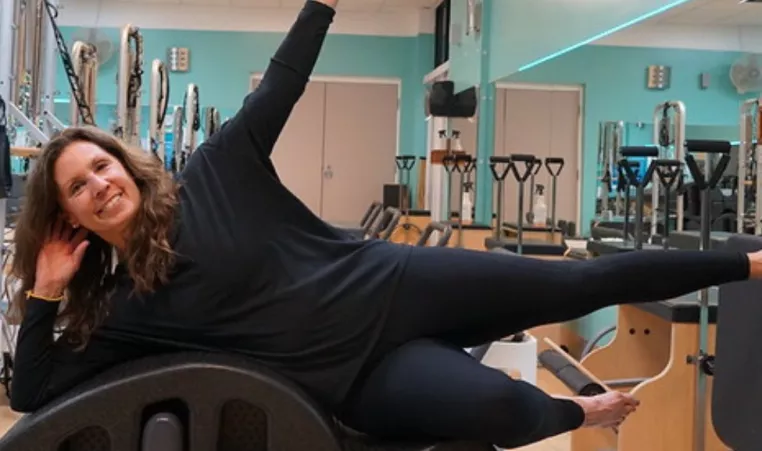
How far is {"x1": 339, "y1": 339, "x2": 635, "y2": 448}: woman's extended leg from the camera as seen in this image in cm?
126

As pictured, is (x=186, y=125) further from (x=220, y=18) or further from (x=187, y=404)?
(x=220, y=18)

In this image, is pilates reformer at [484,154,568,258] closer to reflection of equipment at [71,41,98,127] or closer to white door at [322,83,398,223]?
reflection of equipment at [71,41,98,127]

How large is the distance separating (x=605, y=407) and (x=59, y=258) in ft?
3.73

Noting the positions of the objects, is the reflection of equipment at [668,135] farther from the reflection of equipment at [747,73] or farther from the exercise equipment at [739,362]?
the exercise equipment at [739,362]

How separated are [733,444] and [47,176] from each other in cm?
146

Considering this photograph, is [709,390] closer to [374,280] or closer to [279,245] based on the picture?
[374,280]

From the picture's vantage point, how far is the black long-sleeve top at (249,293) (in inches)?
51.5

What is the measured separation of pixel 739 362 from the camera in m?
1.58

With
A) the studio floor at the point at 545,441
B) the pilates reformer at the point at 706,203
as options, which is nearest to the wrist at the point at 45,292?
the pilates reformer at the point at 706,203

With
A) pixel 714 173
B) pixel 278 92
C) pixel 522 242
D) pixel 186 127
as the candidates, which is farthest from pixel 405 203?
pixel 278 92

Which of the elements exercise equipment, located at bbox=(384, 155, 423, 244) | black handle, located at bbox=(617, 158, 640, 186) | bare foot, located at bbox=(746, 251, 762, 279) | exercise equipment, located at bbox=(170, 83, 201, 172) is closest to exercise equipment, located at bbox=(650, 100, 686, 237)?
black handle, located at bbox=(617, 158, 640, 186)

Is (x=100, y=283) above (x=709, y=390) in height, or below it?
above

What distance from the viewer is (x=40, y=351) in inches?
50.6

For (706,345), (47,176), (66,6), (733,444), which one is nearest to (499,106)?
(706,345)
